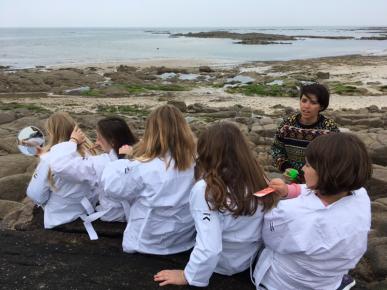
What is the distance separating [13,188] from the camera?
7.34 metres

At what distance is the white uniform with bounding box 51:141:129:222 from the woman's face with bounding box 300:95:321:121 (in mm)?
1952

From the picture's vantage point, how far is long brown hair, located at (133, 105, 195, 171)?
3660mm

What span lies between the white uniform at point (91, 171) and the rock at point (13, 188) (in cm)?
320

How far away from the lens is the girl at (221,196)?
3166 mm

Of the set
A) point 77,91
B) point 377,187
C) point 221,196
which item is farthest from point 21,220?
point 77,91

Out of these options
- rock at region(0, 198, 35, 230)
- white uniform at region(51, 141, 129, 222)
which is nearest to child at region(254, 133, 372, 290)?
white uniform at region(51, 141, 129, 222)

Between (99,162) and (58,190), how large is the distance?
0.49m

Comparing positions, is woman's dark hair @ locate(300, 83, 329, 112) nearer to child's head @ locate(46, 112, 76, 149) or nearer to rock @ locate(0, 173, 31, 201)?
child's head @ locate(46, 112, 76, 149)

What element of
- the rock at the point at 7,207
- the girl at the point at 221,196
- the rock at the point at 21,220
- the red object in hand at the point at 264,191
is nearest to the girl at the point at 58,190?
the rock at the point at 21,220

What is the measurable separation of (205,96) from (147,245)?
66.7ft

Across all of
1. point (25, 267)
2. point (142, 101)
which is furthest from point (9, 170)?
point (142, 101)

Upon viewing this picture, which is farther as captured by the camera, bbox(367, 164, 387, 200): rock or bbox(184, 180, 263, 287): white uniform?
bbox(367, 164, 387, 200): rock

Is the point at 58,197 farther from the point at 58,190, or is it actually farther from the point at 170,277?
the point at 170,277

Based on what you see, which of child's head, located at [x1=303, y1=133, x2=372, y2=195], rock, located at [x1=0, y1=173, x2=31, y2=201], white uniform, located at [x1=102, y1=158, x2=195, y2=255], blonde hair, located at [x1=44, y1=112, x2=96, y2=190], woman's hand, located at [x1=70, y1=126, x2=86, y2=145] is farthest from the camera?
rock, located at [x1=0, y1=173, x2=31, y2=201]
